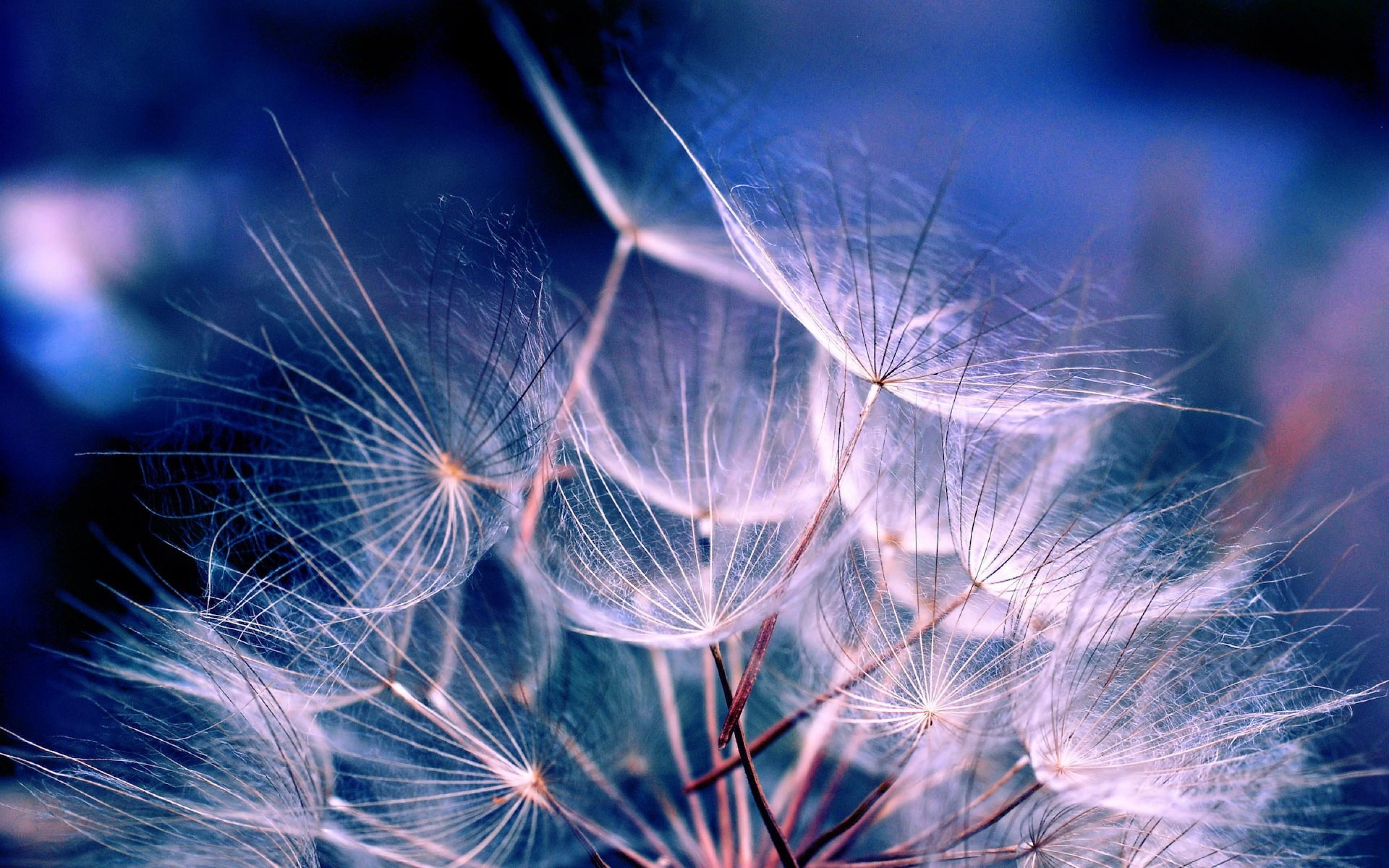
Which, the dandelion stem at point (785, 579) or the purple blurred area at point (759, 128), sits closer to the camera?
the dandelion stem at point (785, 579)

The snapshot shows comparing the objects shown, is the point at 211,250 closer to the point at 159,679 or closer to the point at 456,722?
the point at 159,679

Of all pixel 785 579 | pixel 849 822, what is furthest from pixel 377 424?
pixel 849 822

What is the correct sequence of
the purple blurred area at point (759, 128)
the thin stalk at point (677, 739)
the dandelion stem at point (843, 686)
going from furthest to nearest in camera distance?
the purple blurred area at point (759, 128), the thin stalk at point (677, 739), the dandelion stem at point (843, 686)

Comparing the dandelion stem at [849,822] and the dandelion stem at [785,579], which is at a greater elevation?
the dandelion stem at [785,579]

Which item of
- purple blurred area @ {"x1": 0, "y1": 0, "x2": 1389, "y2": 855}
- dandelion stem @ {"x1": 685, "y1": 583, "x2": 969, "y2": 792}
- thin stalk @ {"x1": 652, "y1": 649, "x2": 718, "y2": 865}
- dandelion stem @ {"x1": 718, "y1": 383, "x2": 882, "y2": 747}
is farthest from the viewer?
purple blurred area @ {"x1": 0, "y1": 0, "x2": 1389, "y2": 855}

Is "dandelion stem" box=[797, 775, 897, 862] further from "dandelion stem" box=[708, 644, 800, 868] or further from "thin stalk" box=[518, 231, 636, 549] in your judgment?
"thin stalk" box=[518, 231, 636, 549]

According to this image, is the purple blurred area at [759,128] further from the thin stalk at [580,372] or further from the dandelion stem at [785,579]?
the dandelion stem at [785,579]

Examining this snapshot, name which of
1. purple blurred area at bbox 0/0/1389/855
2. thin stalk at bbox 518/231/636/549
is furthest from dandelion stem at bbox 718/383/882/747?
purple blurred area at bbox 0/0/1389/855

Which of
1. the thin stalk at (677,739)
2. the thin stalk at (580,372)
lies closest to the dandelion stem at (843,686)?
the thin stalk at (677,739)
